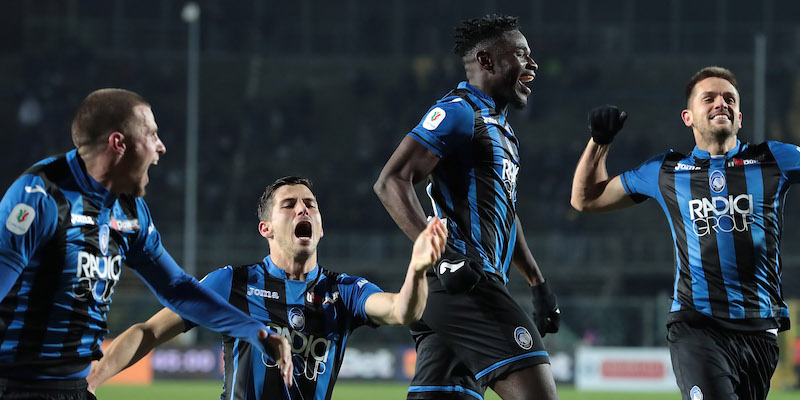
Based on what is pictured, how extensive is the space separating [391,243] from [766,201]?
1944 cm

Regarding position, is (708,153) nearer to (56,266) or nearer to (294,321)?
(294,321)

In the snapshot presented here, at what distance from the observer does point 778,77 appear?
31.8 meters

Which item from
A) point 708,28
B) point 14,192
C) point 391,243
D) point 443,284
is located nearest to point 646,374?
point 391,243

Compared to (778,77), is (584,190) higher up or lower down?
lower down

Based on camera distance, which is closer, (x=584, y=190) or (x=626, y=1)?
(x=584, y=190)

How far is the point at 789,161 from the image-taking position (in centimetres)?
583

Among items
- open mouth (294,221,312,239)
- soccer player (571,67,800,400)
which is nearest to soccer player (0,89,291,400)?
open mouth (294,221,312,239)

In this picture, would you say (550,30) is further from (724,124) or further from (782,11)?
(724,124)

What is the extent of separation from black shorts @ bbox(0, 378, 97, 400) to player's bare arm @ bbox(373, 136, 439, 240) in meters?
1.60

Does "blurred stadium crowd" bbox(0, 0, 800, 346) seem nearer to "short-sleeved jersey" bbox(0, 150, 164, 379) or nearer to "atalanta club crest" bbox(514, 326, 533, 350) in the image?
"atalanta club crest" bbox(514, 326, 533, 350)

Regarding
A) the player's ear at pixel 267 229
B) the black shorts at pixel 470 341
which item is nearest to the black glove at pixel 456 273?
the black shorts at pixel 470 341

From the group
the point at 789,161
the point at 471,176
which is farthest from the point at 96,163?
the point at 789,161

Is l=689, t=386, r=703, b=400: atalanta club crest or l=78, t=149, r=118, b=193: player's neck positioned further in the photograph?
l=689, t=386, r=703, b=400: atalanta club crest

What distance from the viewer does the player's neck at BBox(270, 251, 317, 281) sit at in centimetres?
536
